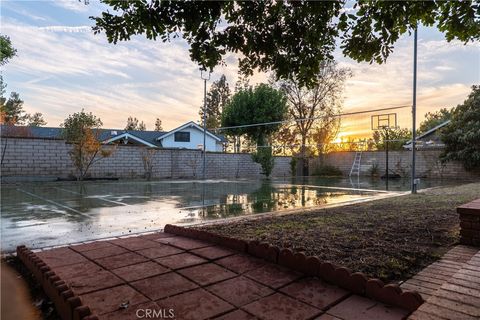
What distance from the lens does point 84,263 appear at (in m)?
2.45

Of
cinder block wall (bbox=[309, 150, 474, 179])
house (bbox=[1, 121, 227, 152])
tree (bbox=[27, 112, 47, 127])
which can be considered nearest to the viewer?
cinder block wall (bbox=[309, 150, 474, 179])

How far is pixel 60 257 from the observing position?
103 inches

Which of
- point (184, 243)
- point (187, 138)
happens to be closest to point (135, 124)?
point (187, 138)

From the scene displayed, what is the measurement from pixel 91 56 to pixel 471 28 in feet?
27.5

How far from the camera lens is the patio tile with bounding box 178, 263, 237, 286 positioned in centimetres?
210

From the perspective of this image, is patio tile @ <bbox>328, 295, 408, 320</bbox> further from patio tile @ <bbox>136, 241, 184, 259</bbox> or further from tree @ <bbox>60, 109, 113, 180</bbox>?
tree @ <bbox>60, 109, 113, 180</bbox>

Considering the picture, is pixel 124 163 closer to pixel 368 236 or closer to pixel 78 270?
pixel 78 270

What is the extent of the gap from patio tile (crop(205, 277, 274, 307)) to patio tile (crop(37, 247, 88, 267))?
4.22ft

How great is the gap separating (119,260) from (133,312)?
97cm

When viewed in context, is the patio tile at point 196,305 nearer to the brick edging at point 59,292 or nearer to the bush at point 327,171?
the brick edging at point 59,292

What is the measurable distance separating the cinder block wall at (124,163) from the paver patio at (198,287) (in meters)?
11.0

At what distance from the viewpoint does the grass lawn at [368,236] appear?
2.45 metres

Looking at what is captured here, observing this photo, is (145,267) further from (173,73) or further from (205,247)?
(173,73)

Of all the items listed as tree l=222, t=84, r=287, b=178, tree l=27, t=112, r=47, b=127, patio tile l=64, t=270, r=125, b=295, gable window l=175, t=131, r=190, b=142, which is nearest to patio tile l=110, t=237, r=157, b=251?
patio tile l=64, t=270, r=125, b=295
